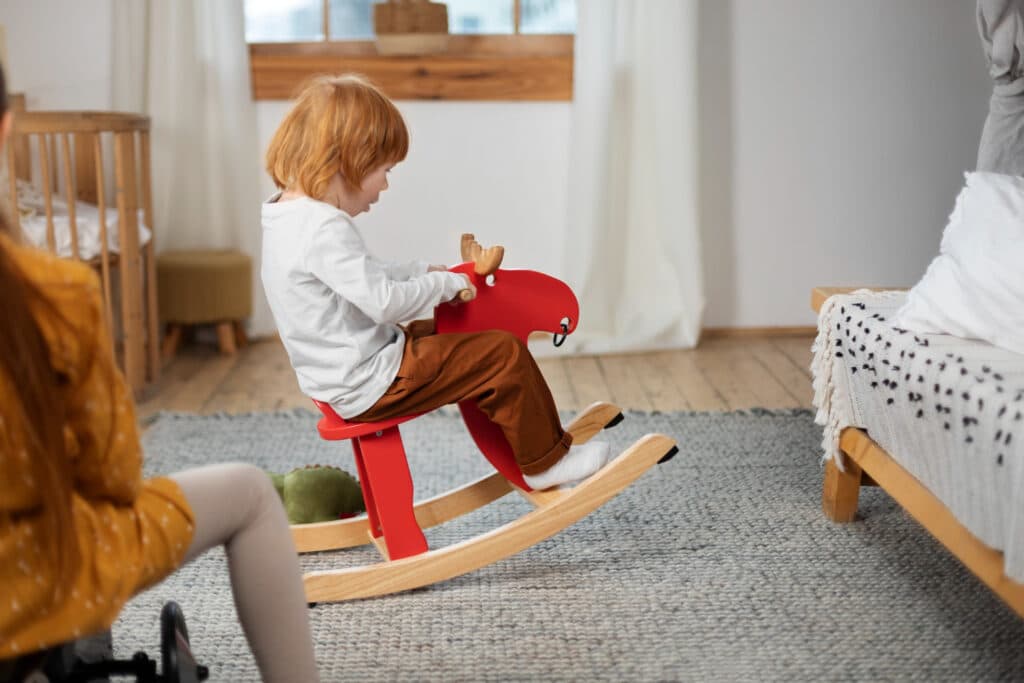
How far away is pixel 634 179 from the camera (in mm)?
3357

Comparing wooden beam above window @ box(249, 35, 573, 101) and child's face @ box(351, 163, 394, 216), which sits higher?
wooden beam above window @ box(249, 35, 573, 101)

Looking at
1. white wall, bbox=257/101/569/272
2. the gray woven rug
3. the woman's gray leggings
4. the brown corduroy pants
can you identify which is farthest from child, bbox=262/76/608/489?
white wall, bbox=257/101/569/272

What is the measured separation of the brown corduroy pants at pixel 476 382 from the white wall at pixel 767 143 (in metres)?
1.74

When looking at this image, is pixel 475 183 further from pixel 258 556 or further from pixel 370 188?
pixel 258 556

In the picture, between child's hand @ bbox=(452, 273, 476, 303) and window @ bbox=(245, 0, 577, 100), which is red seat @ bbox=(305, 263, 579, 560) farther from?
window @ bbox=(245, 0, 577, 100)

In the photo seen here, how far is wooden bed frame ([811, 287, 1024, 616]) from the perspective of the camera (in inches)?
54.6

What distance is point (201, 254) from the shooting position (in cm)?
329

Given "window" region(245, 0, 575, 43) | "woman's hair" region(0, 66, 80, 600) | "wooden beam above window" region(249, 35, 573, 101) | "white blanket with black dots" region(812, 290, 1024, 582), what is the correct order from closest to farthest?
"woman's hair" region(0, 66, 80, 600), "white blanket with black dots" region(812, 290, 1024, 582), "wooden beam above window" region(249, 35, 573, 101), "window" region(245, 0, 575, 43)

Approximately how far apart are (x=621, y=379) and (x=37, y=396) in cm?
225

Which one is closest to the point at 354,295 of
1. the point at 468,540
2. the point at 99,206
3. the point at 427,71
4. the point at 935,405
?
the point at 468,540

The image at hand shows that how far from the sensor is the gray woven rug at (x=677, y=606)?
59.6 inches

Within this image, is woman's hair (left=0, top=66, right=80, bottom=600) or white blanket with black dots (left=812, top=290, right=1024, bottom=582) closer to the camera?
woman's hair (left=0, top=66, right=80, bottom=600)

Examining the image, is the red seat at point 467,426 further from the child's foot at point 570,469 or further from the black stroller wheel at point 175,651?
the black stroller wheel at point 175,651

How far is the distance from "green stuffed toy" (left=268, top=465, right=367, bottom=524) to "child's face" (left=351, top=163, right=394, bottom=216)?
1.72 ft
